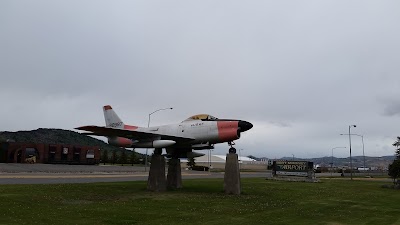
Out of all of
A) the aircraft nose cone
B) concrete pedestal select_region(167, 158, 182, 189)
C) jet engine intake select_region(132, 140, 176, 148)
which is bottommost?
concrete pedestal select_region(167, 158, 182, 189)

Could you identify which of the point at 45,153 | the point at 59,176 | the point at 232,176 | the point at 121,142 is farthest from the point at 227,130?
the point at 45,153

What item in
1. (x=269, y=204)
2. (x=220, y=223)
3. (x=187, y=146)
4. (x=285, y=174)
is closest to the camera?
(x=220, y=223)

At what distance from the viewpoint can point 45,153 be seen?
8262 cm

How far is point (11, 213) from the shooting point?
15391 mm

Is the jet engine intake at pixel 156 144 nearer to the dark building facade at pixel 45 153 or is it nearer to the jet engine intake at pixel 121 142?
the jet engine intake at pixel 121 142

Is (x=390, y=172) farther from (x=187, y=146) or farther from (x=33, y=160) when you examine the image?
(x=33, y=160)

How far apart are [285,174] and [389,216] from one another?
32.6 m

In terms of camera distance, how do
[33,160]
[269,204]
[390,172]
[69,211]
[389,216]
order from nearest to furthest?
1. [69,211]
2. [389,216]
3. [269,204]
4. [390,172]
5. [33,160]

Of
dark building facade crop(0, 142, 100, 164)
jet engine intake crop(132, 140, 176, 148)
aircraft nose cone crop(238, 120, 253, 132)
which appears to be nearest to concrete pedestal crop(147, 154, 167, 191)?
jet engine intake crop(132, 140, 176, 148)

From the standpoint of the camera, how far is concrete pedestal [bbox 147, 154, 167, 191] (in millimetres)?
27531

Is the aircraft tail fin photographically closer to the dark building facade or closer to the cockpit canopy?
the cockpit canopy

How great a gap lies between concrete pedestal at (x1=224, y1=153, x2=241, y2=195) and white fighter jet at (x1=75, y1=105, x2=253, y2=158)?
2.19 ft

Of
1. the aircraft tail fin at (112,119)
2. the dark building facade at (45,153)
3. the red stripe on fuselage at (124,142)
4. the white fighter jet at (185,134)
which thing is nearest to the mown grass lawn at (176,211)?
the white fighter jet at (185,134)

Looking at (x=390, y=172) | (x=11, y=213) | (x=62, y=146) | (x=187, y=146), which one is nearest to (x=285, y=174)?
(x=390, y=172)
